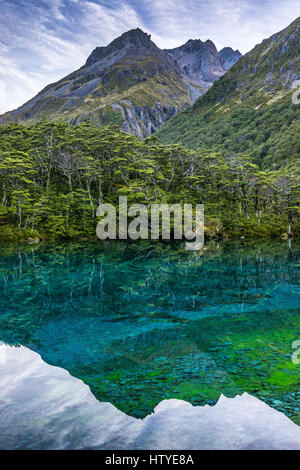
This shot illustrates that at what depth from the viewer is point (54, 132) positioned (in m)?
41.7

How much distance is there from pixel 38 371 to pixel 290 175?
50.8m

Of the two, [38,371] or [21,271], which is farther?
[21,271]

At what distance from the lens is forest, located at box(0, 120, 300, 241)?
36344 mm

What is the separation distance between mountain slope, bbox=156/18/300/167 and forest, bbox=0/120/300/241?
32773 mm

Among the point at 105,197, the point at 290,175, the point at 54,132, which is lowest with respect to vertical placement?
the point at 105,197

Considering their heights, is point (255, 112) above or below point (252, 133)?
above

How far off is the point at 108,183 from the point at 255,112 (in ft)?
298

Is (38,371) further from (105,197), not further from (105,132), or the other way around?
(105,132)

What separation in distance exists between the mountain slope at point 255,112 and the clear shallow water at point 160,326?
66.4 m

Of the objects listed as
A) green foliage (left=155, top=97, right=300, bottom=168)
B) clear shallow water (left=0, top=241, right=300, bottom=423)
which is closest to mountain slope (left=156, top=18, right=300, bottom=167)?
green foliage (left=155, top=97, right=300, bottom=168)

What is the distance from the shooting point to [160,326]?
34.9ft

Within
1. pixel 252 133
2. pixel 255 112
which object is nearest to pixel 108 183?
pixel 252 133

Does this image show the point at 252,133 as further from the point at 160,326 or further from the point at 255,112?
the point at 160,326

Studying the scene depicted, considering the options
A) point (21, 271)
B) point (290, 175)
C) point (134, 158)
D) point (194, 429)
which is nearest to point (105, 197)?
point (134, 158)
